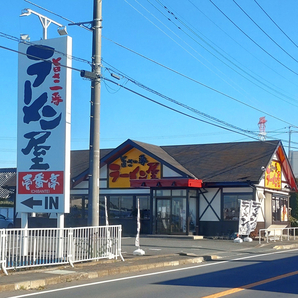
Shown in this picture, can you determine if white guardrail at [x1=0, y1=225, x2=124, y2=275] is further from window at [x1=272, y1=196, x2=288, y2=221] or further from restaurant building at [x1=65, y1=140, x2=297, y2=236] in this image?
window at [x1=272, y1=196, x2=288, y2=221]

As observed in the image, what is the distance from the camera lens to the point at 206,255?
17672 millimetres

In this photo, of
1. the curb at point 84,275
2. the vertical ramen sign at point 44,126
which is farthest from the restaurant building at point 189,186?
the vertical ramen sign at point 44,126

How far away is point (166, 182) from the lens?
2809cm

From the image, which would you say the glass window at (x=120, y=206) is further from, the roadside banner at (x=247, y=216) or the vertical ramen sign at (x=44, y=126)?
the vertical ramen sign at (x=44, y=126)

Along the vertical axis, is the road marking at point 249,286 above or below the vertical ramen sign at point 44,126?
below

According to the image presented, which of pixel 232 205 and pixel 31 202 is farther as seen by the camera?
pixel 232 205

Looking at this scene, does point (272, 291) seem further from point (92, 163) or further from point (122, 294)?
point (92, 163)

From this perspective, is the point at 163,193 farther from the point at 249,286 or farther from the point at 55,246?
the point at 249,286

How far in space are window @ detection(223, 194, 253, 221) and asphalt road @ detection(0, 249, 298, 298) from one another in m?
12.7

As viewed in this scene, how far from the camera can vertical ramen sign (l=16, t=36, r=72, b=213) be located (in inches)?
607

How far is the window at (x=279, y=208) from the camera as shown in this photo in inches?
1230

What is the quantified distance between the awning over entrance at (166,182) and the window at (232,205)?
6.22 feet

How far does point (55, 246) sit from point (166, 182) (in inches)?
591

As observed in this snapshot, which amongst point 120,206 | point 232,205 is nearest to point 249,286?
point 232,205
